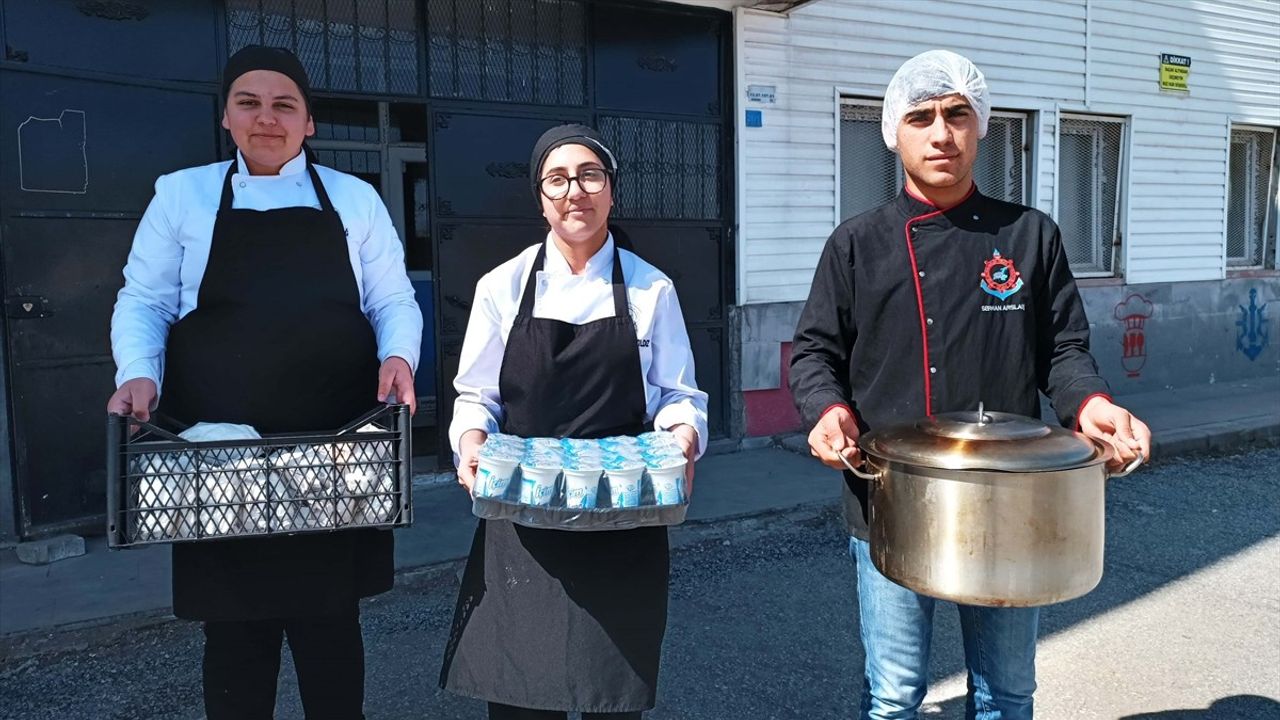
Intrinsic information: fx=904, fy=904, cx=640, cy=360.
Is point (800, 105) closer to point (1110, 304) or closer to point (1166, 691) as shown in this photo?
point (1110, 304)

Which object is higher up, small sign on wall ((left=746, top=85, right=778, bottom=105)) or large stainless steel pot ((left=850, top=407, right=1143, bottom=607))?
small sign on wall ((left=746, top=85, right=778, bottom=105))

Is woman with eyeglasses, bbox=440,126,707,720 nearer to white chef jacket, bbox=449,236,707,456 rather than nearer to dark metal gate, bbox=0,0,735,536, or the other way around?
white chef jacket, bbox=449,236,707,456

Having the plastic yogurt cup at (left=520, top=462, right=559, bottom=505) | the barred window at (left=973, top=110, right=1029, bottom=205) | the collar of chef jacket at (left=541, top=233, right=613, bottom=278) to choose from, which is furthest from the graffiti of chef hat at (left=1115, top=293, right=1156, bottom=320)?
the plastic yogurt cup at (left=520, top=462, right=559, bottom=505)

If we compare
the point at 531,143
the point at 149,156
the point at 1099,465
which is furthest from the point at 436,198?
the point at 1099,465

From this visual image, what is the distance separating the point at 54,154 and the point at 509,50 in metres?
2.91

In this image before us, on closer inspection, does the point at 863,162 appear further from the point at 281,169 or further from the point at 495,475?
the point at 495,475

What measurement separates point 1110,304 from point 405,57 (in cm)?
739

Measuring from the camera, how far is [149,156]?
531cm

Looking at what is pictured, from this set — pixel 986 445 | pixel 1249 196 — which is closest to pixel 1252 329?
pixel 1249 196

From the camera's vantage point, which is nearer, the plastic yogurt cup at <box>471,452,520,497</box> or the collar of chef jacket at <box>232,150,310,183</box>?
the plastic yogurt cup at <box>471,452,520,497</box>

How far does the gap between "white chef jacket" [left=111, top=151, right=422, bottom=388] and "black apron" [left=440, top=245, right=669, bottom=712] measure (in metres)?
0.46

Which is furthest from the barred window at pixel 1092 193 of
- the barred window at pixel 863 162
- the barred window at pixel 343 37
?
the barred window at pixel 343 37

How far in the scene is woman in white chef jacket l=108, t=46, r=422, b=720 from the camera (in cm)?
225

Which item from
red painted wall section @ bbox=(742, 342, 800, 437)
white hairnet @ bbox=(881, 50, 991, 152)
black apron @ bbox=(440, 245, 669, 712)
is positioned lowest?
red painted wall section @ bbox=(742, 342, 800, 437)
